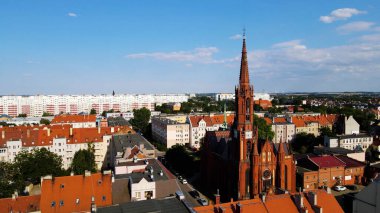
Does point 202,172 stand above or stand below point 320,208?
below

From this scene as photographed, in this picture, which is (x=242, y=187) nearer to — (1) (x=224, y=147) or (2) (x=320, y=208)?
(1) (x=224, y=147)

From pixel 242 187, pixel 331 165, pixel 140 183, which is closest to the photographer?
pixel 140 183

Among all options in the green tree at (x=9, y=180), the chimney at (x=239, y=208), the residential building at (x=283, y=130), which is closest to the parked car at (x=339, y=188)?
the chimney at (x=239, y=208)

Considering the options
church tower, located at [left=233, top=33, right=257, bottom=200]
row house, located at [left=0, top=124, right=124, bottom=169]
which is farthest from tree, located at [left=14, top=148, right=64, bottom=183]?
church tower, located at [left=233, top=33, right=257, bottom=200]

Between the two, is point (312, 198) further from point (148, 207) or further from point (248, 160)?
point (148, 207)

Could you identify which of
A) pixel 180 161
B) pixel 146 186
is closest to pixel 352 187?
pixel 180 161

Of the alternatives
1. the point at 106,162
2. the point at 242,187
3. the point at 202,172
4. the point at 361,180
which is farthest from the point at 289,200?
the point at 106,162
